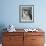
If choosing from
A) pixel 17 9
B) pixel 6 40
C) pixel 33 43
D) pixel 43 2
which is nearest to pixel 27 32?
pixel 33 43

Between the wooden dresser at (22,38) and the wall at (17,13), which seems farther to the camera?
the wall at (17,13)

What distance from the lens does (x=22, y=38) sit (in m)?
3.51

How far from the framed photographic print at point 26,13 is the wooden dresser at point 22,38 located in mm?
643

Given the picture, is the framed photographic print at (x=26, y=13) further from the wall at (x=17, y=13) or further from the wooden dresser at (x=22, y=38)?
the wooden dresser at (x=22, y=38)

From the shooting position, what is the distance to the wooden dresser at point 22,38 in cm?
350

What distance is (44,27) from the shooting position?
158 inches

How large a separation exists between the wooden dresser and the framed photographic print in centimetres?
64

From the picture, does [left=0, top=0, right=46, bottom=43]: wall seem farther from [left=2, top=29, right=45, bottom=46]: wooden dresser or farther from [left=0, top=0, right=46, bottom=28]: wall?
[left=2, top=29, right=45, bottom=46]: wooden dresser

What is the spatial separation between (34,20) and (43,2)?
64cm

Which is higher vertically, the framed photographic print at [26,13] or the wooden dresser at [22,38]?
the framed photographic print at [26,13]

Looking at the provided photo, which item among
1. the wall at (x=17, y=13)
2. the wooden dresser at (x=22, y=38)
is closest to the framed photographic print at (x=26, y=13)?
the wall at (x=17, y=13)

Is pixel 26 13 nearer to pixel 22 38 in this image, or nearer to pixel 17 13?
pixel 17 13

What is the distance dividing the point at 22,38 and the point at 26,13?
907mm

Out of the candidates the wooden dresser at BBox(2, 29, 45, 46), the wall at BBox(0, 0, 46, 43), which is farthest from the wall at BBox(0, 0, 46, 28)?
the wooden dresser at BBox(2, 29, 45, 46)
